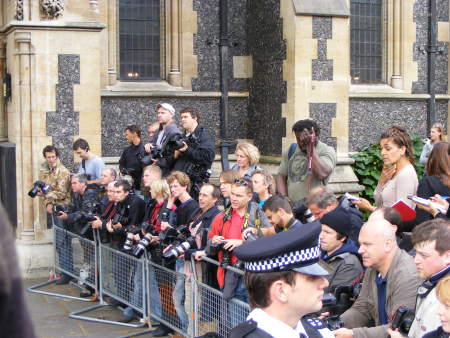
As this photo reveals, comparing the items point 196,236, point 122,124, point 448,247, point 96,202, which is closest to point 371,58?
point 122,124

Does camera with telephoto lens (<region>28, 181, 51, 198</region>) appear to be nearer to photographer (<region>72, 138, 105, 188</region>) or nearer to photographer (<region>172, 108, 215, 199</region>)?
photographer (<region>72, 138, 105, 188</region>)

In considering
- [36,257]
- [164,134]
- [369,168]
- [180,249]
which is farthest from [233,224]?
[369,168]

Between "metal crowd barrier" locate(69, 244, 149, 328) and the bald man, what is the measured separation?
3.51 meters

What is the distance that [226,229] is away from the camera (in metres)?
6.16

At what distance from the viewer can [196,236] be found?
6652mm

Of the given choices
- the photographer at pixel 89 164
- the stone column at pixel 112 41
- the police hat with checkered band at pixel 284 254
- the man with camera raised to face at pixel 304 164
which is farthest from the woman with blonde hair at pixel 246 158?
the police hat with checkered band at pixel 284 254

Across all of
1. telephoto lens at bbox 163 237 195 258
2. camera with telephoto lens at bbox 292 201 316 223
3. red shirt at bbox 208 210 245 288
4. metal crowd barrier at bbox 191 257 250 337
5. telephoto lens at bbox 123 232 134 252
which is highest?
camera with telephoto lens at bbox 292 201 316 223

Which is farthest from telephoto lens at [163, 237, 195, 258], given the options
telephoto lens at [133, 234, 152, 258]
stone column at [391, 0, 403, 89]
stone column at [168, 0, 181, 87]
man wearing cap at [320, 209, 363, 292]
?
stone column at [391, 0, 403, 89]

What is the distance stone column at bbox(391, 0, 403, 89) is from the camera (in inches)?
530

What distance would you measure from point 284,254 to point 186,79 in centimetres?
1001

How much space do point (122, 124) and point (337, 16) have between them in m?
3.64

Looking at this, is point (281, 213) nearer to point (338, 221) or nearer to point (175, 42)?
point (338, 221)

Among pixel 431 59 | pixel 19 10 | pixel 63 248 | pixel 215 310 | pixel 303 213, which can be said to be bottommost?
pixel 63 248

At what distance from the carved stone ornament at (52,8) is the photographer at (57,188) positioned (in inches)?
71.3
